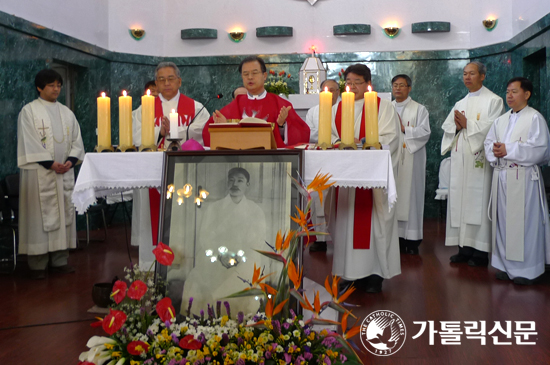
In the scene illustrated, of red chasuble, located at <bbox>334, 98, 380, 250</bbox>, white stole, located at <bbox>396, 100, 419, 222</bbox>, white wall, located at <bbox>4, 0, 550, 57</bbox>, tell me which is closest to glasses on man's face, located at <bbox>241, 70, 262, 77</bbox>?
red chasuble, located at <bbox>334, 98, 380, 250</bbox>

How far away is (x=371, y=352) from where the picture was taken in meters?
2.96

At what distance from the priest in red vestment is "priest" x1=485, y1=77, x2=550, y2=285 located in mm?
2035

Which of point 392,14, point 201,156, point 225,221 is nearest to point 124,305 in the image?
point 225,221

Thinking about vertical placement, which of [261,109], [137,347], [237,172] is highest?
[261,109]

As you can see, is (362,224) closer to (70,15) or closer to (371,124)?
(371,124)

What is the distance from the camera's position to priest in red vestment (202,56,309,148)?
3.81 metres

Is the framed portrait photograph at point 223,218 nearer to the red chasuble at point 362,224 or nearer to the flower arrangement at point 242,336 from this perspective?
the flower arrangement at point 242,336

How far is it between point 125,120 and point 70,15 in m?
4.93

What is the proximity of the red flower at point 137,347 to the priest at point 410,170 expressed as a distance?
167 inches

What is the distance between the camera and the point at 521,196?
4.78m

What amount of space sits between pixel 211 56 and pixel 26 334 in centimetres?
655

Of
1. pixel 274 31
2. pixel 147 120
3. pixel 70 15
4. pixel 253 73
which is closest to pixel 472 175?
pixel 253 73

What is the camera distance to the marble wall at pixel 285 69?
276 inches

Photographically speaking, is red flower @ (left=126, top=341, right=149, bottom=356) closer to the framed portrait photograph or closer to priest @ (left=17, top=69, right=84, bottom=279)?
the framed portrait photograph
